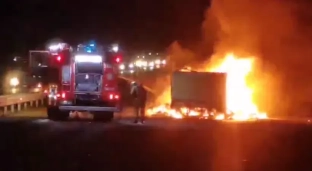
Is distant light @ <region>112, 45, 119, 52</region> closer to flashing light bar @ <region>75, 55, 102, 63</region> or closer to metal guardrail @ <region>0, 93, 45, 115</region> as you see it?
flashing light bar @ <region>75, 55, 102, 63</region>

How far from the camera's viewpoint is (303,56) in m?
44.0

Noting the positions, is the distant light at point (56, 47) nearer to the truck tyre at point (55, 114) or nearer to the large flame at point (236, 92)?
the truck tyre at point (55, 114)

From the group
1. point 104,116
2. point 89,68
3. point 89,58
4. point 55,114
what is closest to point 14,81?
point 55,114

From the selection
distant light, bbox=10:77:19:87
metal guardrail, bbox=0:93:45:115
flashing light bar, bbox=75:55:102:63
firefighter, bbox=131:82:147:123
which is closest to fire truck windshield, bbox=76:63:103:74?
flashing light bar, bbox=75:55:102:63

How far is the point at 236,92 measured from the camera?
3962cm

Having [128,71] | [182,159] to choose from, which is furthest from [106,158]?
[128,71]

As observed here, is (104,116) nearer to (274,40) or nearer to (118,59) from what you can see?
(118,59)

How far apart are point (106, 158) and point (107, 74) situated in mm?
12524

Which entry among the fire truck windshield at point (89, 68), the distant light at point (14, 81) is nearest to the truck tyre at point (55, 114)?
the fire truck windshield at point (89, 68)

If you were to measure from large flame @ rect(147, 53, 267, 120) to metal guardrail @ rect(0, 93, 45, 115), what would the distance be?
668 cm

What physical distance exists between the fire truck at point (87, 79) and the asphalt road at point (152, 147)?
1.03m

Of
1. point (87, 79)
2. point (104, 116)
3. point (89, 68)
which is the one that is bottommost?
point (104, 116)

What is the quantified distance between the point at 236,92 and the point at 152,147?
21.0 m

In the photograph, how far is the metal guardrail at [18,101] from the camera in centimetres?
3603
